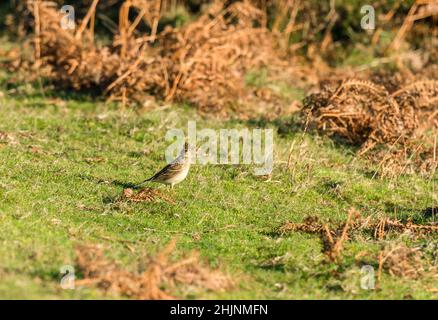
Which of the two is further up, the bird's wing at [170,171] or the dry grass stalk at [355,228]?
the bird's wing at [170,171]

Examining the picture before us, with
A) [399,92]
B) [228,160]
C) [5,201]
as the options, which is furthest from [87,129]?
[399,92]

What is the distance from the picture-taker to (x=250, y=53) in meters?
15.4

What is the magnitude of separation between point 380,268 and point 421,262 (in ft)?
2.20

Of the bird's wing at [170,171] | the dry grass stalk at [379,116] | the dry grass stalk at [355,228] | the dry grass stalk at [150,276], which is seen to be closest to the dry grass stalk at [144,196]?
the bird's wing at [170,171]

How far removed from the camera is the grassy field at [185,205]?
7.98 metres

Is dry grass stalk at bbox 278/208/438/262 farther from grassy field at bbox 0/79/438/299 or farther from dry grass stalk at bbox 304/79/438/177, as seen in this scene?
dry grass stalk at bbox 304/79/438/177

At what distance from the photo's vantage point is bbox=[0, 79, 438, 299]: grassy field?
26.2ft

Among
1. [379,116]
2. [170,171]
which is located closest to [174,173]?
[170,171]

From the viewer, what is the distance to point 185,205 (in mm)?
9758

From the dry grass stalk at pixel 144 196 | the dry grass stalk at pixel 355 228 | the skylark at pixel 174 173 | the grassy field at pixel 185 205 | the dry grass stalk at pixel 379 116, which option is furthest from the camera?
the dry grass stalk at pixel 379 116

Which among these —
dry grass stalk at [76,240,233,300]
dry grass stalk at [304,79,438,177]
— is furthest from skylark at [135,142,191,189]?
dry grass stalk at [304,79,438,177]

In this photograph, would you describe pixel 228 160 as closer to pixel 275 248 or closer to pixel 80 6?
pixel 275 248

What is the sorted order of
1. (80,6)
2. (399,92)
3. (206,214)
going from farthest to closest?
(80,6) → (399,92) → (206,214)

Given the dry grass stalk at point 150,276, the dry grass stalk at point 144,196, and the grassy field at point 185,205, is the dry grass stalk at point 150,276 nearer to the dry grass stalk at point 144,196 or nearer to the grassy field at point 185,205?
the grassy field at point 185,205
